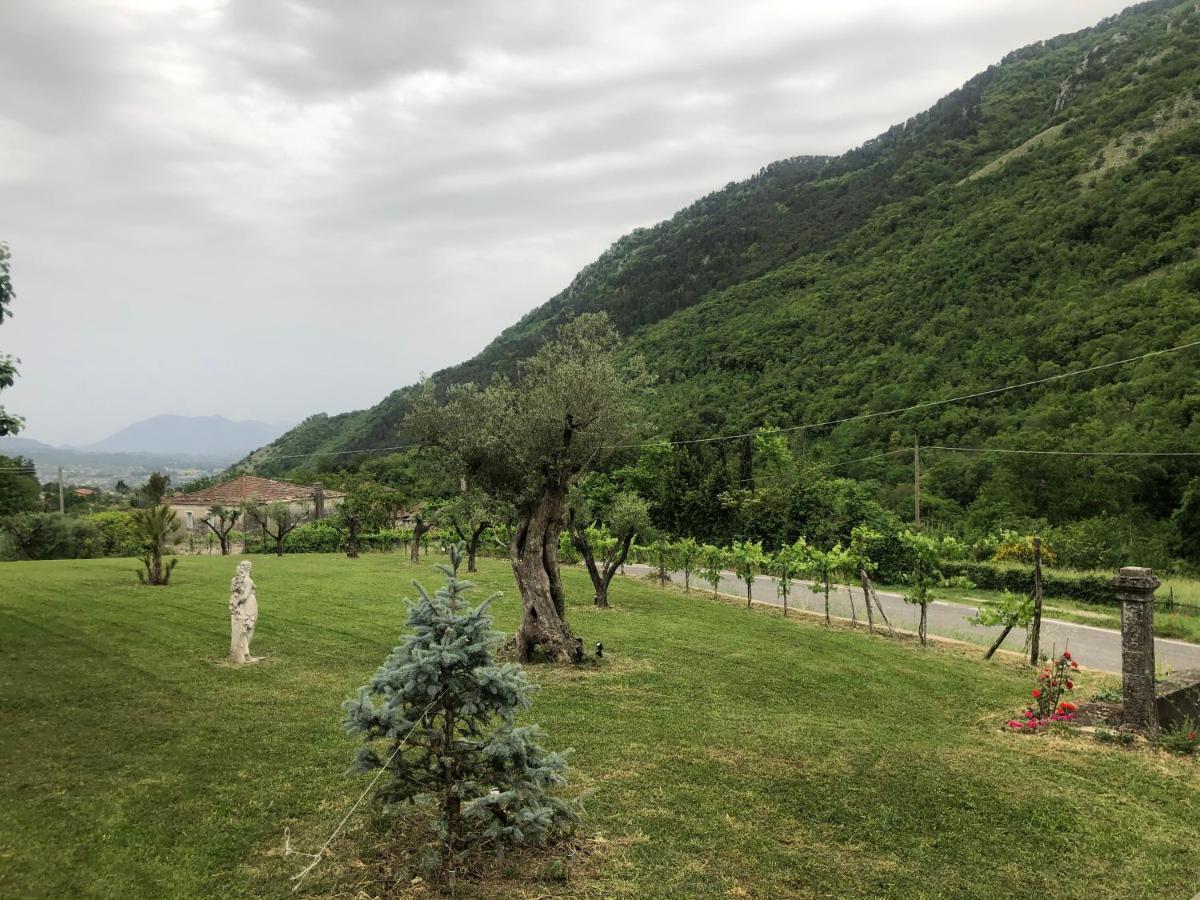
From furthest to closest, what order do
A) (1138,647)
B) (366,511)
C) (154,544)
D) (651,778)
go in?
(366,511) → (154,544) → (1138,647) → (651,778)

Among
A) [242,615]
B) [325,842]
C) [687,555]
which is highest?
[242,615]

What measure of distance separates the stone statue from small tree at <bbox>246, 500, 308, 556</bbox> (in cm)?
2488

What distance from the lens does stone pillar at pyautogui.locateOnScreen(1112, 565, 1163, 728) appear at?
908 cm

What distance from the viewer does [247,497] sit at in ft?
186

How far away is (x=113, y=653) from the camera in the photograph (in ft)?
Result: 38.8

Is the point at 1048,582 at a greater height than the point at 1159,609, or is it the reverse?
the point at 1048,582

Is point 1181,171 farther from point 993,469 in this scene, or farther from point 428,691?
point 428,691

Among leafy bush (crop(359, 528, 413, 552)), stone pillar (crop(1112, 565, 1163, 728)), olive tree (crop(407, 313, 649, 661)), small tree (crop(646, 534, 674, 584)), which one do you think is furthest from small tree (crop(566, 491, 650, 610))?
leafy bush (crop(359, 528, 413, 552))

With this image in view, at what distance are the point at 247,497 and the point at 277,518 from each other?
21301 millimetres

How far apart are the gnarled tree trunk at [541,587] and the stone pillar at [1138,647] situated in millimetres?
7849

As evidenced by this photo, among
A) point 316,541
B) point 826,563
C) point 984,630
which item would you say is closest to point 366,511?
point 316,541

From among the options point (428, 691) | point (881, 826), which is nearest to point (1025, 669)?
point (881, 826)

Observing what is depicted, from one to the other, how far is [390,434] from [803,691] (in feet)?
251

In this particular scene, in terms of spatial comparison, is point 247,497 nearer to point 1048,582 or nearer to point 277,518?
point 277,518
